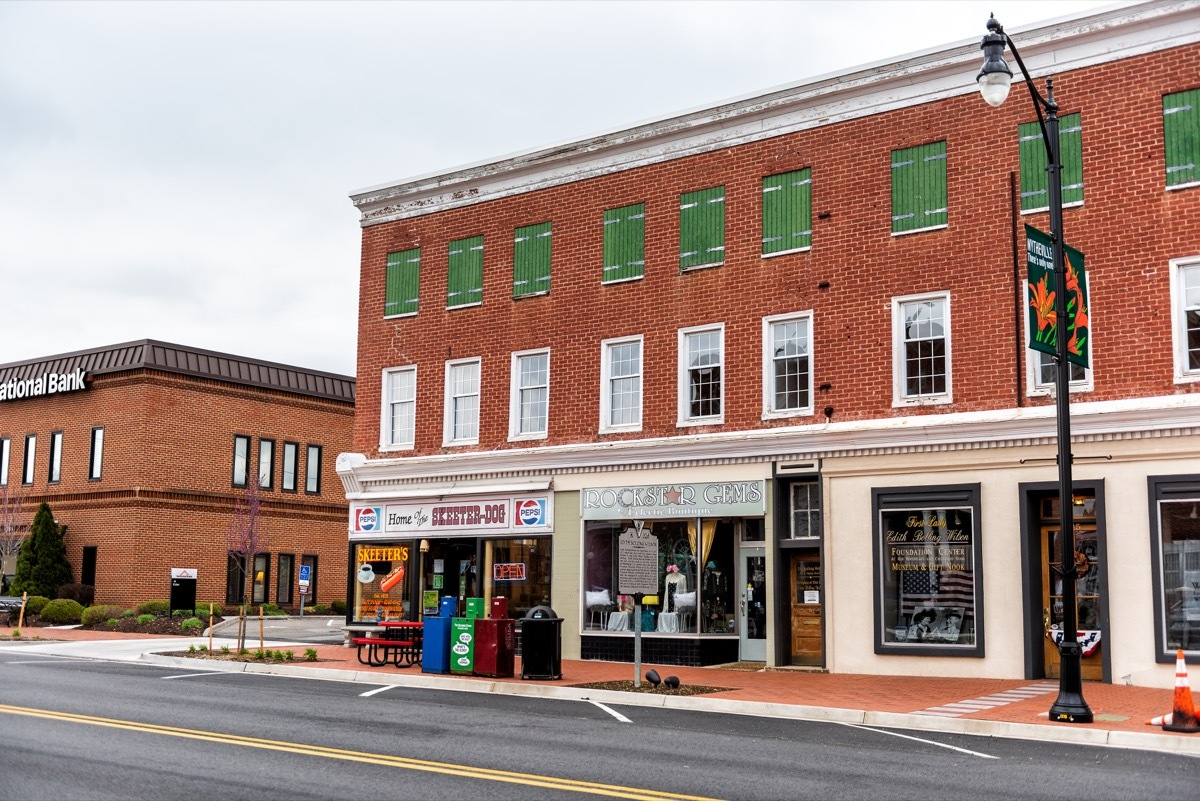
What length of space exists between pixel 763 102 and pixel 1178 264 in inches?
310

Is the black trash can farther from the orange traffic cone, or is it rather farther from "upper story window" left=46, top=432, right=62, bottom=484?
"upper story window" left=46, top=432, right=62, bottom=484

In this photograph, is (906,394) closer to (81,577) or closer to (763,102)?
(763,102)

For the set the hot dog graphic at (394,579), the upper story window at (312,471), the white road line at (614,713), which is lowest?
the white road line at (614,713)

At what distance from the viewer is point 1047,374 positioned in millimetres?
19406

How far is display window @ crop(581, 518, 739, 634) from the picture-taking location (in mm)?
22375

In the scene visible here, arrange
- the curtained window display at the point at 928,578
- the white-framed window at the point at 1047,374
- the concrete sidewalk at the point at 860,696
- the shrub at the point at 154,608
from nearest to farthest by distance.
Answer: the concrete sidewalk at the point at 860,696 < the white-framed window at the point at 1047,374 < the curtained window display at the point at 928,578 < the shrub at the point at 154,608

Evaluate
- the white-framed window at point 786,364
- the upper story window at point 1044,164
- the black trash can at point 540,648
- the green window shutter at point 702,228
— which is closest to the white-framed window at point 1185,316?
the upper story window at point 1044,164

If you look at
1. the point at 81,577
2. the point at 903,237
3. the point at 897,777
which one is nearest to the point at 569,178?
the point at 903,237

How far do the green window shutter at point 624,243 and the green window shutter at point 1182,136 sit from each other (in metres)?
9.60

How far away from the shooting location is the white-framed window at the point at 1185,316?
59.9 feet

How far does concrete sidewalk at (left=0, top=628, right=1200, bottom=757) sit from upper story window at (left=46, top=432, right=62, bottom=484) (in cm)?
1911

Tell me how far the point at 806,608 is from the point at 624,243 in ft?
26.5

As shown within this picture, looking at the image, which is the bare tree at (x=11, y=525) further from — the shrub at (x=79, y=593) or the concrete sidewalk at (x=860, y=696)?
the concrete sidewalk at (x=860, y=696)

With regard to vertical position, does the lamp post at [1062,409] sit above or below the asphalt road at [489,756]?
above
